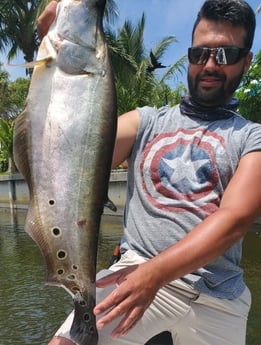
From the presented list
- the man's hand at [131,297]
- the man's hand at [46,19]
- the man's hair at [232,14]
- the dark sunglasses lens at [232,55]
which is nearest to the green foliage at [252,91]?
the man's hair at [232,14]

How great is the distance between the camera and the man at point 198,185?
7.51ft

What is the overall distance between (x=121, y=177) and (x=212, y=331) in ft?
43.8

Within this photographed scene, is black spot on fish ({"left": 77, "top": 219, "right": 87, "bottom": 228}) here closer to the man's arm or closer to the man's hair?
the man's arm

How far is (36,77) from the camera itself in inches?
81.9

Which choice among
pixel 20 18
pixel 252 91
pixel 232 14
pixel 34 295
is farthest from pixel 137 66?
pixel 232 14

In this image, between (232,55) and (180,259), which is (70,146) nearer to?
(180,259)

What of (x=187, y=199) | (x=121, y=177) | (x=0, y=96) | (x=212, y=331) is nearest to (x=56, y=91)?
(x=187, y=199)

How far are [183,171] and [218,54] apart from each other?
618 mm

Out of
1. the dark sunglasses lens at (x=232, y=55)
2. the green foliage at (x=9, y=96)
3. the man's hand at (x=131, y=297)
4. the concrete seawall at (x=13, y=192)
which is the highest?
the dark sunglasses lens at (x=232, y=55)

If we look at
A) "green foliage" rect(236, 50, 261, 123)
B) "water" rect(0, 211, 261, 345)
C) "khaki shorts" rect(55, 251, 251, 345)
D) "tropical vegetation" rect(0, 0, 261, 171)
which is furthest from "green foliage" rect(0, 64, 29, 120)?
"khaki shorts" rect(55, 251, 251, 345)

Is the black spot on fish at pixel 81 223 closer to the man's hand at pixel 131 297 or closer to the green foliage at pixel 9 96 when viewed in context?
the man's hand at pixel 131 297

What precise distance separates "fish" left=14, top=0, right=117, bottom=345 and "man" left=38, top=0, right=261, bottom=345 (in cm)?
17

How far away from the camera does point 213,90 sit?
2.60m

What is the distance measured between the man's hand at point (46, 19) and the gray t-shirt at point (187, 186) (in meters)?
0.77
